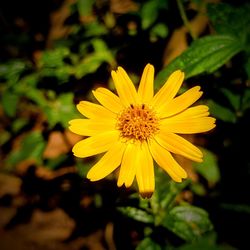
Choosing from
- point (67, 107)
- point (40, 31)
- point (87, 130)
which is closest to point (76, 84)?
point (67, 107)

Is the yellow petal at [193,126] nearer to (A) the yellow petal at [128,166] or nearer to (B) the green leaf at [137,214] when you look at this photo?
(A) the yellow petal at [128,166]

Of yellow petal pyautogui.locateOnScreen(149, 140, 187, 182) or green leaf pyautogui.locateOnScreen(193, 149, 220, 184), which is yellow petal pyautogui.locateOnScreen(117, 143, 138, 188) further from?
green leaf pyautogui.locateOnScreen(193, 149, 220, 184)

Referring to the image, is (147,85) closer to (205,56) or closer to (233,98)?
(205,56)

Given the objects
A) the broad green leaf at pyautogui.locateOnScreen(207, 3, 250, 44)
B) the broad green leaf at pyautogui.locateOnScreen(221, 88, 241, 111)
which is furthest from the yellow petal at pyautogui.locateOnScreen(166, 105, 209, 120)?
the broad green leaf at pyautogui.locateOnScreen(221, 88, 241, 111)

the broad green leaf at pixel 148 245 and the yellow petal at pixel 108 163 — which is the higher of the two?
the yellow petal at pixel 108 163

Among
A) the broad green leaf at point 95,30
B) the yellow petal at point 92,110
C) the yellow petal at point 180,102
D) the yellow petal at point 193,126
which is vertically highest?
the broad green leaf at point 95,30

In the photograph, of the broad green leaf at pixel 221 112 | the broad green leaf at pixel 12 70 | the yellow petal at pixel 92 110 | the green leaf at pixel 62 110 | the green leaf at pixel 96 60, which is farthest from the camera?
the green leaf at pixel 96 60

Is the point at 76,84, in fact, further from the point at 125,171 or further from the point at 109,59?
the point at 125,171


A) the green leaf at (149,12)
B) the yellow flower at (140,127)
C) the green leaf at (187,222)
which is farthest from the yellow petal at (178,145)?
the green leaf at (149,12)
